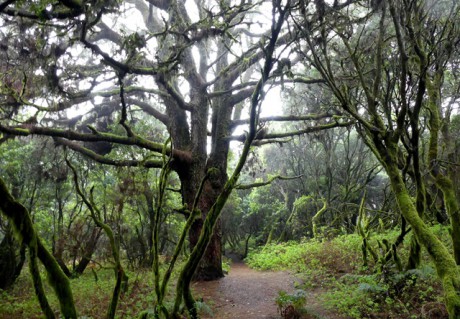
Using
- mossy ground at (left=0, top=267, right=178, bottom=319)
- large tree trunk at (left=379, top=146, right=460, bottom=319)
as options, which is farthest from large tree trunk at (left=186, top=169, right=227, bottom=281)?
large tree trunk at (left=379, top=146, right=460, bottom=319)

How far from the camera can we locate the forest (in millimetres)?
4691

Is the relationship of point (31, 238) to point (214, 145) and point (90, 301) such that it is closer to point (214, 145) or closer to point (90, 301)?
point (90, 301)

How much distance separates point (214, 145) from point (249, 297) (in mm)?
4430

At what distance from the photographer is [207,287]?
8.42m

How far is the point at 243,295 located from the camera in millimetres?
7805

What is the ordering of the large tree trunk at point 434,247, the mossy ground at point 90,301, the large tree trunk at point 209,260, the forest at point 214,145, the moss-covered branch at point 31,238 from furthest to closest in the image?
the large tree trunk at point 209,260
the mossy ground at point 90,301
the forest at point 214,145
the large tree trunk at point 434,247
the moss-covered branch at point 31,238

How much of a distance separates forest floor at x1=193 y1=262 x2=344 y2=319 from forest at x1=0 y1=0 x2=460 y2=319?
0.07m

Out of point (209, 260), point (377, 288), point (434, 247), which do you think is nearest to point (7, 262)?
point (209, 260)

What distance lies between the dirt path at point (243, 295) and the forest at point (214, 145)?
71 millimetres

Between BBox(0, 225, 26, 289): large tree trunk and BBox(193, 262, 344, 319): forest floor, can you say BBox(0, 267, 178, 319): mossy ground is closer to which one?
BBox(0, 225, 26, 289): large tree trunk

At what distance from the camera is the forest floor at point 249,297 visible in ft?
20.1

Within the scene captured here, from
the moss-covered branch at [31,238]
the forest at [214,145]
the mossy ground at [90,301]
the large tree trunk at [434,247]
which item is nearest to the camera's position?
the moss-covered branch at [31,238]

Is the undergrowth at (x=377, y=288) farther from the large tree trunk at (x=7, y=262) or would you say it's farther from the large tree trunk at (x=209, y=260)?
the large tree trunk at (x=7, y=262)

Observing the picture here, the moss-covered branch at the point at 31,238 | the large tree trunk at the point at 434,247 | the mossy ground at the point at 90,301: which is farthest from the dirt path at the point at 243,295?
the moss-covered branch at the point at 31,238
